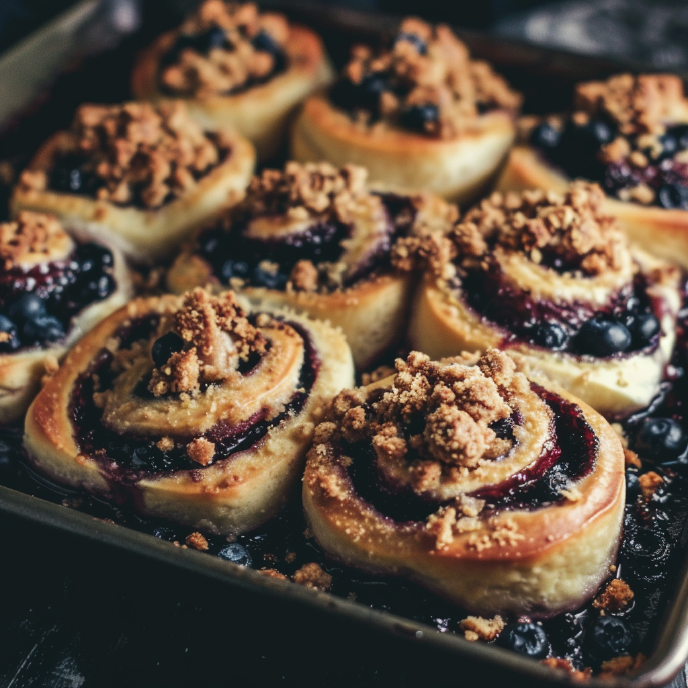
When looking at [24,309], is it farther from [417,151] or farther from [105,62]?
[105,62]

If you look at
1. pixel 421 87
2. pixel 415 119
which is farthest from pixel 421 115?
pixel 421 87

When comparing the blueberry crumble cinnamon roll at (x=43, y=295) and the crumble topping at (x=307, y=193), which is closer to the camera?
the blueberry crumble cinnamon roll at (x=43, y=295)

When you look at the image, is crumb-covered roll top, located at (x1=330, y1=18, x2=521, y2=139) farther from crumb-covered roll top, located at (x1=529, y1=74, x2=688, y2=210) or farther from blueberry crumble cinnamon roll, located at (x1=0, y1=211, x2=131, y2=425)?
blueberry crumble cinnamon roll, located at (x1=0, y1=211, x2=131, y2=425)

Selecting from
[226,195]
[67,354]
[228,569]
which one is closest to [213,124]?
[226,195]

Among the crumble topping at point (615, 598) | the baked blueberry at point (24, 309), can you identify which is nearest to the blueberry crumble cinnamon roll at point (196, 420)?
the baked blueberry at point (24, 309)

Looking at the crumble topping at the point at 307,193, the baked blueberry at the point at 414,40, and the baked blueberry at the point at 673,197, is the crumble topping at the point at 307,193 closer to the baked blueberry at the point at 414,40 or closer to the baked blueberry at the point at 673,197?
the baked blueberry at the point at 414,40

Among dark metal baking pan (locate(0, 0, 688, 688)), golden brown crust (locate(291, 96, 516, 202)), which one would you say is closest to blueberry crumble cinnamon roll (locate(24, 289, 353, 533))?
golden brown crust (locate(291, 96, 516, 202))
